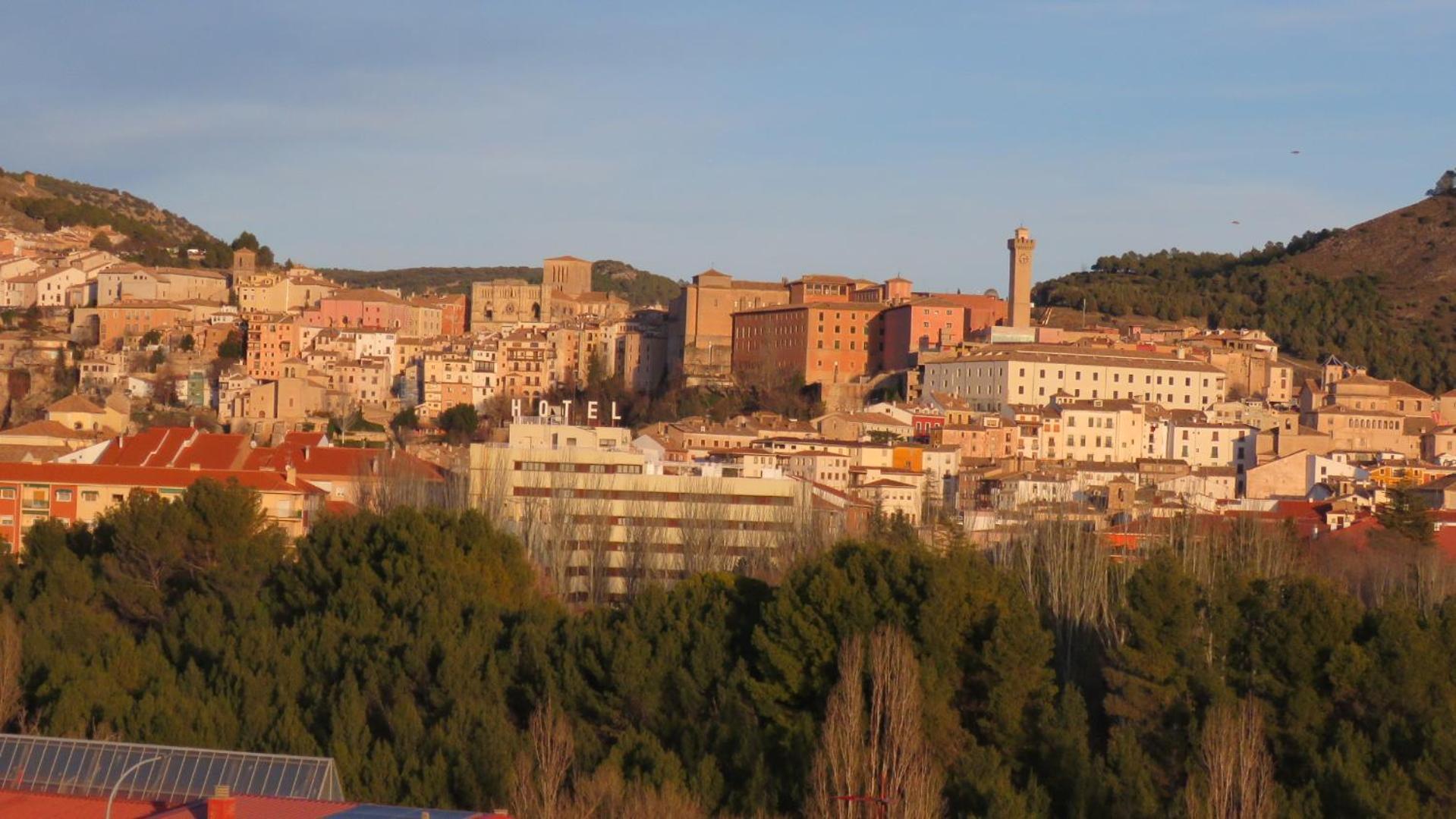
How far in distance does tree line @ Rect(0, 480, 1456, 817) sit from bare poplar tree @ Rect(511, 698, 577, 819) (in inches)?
2.2

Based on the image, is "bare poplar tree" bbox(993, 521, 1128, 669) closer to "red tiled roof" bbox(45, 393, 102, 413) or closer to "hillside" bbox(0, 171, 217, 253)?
"red tiled roof" bbox(45, 393, 102, 413)

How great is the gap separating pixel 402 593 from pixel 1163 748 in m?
10.1

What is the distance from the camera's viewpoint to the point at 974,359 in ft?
208

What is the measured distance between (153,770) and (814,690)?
713 cm

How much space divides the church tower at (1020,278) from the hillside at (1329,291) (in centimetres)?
1204

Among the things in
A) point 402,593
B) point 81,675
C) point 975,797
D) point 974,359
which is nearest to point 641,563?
point 402,593

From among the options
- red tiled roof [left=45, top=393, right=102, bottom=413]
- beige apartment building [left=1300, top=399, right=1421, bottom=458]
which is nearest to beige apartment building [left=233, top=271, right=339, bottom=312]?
red tiled roof [left=45, top=393, right=102, bottom=413]

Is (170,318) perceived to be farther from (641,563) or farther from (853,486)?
(641,563)

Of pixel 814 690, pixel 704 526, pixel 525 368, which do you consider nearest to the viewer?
pixel 814 690

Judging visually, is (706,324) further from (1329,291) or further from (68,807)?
(68,807)

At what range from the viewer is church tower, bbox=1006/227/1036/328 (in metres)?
69.7

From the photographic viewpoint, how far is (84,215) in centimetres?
10656

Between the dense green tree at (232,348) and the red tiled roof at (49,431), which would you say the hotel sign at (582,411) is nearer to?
the dense green tree at (232,348)

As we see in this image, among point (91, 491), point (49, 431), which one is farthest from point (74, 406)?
point (91, 491)
